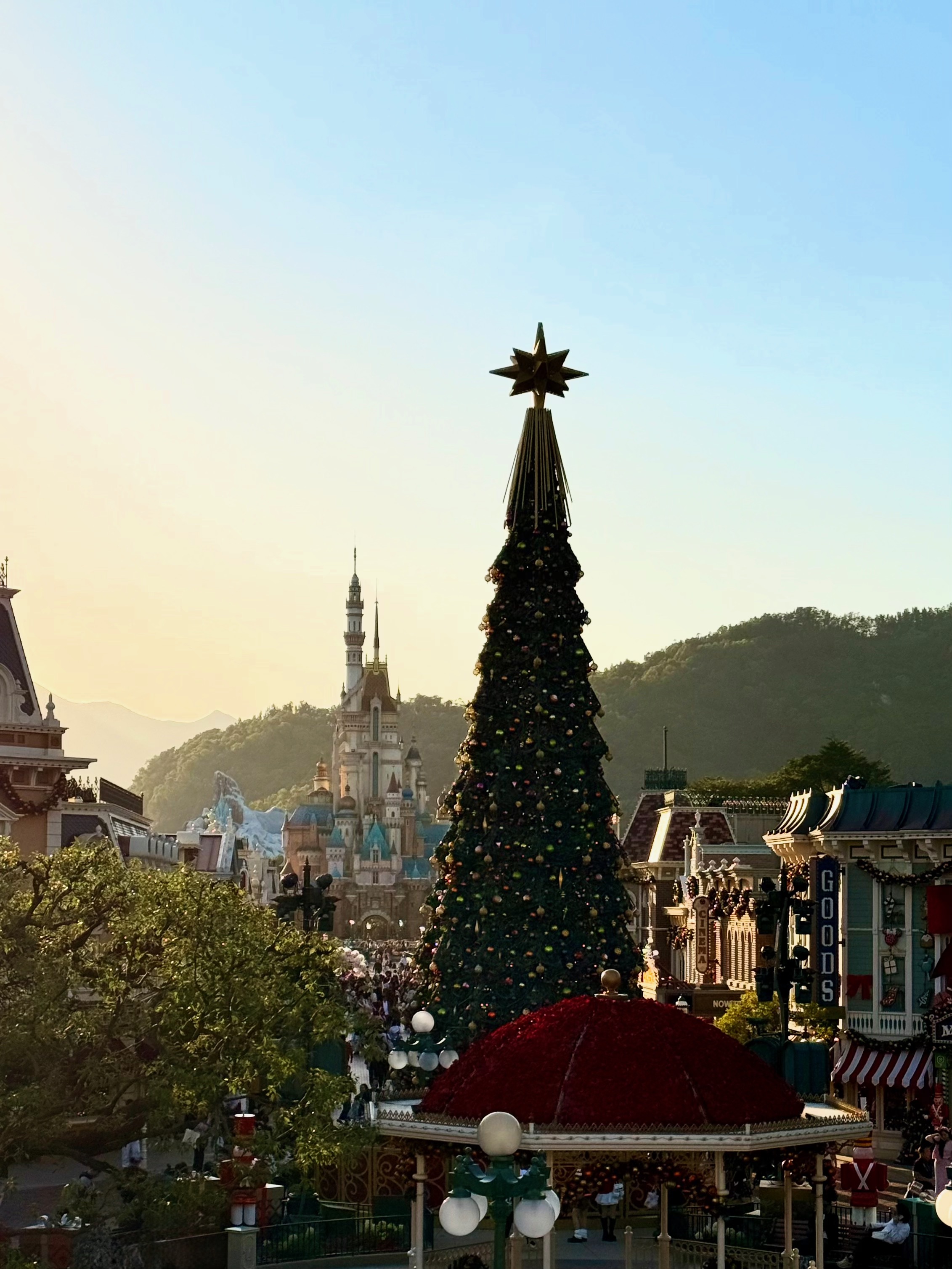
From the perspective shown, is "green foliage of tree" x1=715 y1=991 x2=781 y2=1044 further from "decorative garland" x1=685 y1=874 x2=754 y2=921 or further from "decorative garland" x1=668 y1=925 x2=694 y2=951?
"decorative garland" x1=668 y1=925 x2=694 y2=951

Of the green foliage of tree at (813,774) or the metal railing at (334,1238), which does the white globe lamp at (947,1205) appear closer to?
the metal railing at (334,1238)

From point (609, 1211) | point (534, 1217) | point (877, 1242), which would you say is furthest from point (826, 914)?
point (534, 1217)

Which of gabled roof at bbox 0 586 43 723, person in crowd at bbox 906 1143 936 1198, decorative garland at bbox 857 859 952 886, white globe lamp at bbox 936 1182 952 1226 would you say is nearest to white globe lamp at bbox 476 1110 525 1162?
white globe lamp at bbox 936 1182 952 1226

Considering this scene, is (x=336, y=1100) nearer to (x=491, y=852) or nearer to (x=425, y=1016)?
(x=425, y=1016)

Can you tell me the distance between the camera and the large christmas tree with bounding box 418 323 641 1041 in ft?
108

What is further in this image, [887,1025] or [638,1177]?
[887,1025]

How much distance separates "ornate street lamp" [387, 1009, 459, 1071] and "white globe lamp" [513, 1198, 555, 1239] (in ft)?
36.1

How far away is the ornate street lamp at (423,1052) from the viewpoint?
2623 cm

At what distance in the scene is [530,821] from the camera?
3369 cm

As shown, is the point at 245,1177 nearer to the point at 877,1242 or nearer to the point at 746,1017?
the point at 877,1242

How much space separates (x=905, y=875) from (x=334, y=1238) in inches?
768

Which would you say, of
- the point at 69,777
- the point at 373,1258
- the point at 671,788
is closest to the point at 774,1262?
the point at 373,1258

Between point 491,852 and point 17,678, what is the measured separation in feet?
51.8

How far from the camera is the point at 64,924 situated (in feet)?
89.4
